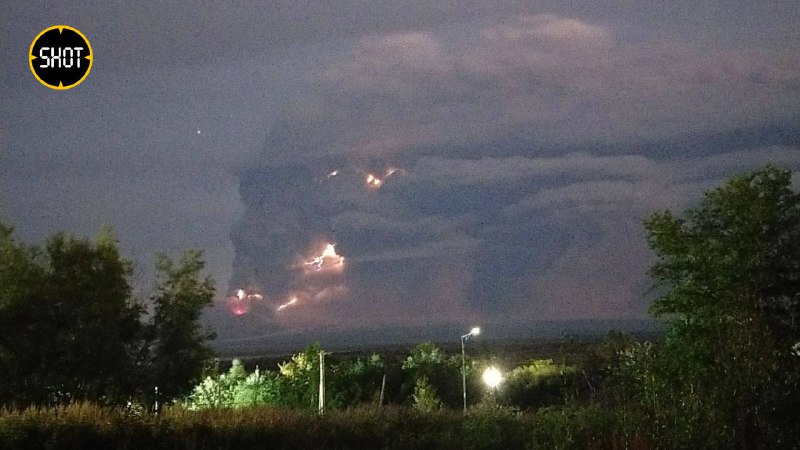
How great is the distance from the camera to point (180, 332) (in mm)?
24859

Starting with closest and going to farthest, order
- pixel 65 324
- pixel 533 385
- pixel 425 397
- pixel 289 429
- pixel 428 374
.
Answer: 1. pixel 289 429
2. pixel 65 324
3. pixel 425 397
4. pixel 428 374
5. pixel 533 385

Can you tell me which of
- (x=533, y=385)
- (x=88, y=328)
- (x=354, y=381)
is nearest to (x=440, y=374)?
(x=354, y=381)

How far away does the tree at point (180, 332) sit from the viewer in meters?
24.7

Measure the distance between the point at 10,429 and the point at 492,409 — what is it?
10743 millimetres

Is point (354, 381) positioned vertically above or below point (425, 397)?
above

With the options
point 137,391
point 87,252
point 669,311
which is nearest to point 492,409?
point 669,311

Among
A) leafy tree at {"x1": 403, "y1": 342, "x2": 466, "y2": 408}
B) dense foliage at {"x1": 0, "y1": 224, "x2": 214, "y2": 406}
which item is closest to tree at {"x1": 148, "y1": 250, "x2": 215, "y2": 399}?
dense foliage at {"x1": 0, "y1": 224, "x2": 214, "y2": 406}

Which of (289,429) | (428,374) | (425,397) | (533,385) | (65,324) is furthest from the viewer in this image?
(533,385)

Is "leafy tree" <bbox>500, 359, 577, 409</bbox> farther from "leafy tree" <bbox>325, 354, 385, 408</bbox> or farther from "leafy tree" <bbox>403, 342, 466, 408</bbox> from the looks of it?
"leafy tree" <bbox>325, 354, 385, 408</bbox>

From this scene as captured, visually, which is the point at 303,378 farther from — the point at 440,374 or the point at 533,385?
the point at 533,385

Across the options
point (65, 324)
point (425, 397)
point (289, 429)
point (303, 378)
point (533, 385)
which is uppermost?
point (65, 324)

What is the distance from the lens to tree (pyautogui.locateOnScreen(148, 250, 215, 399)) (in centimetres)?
2466

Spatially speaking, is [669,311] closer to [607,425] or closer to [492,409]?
[492,409]

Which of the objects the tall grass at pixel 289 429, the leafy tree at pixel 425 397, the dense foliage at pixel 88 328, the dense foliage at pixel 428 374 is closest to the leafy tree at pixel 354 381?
the dense foliage at pixel 428 374
